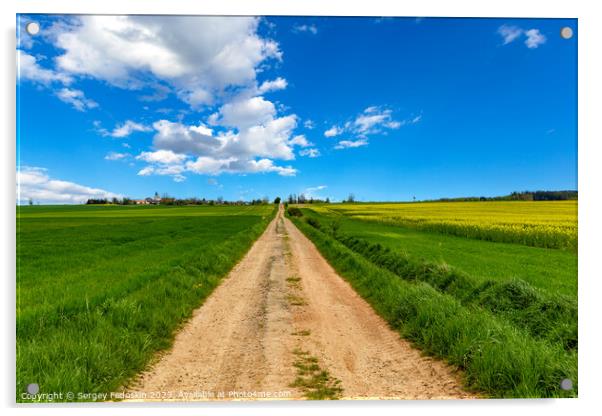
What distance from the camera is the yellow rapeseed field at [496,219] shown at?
757 cm

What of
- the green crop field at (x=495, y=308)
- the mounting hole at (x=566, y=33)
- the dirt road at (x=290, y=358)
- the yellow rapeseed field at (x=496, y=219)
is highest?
the mounting hole at (x=566, y=33)

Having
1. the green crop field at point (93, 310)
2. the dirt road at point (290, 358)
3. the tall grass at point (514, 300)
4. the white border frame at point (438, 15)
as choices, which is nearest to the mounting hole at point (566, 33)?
the white border frame at point (438, 15)

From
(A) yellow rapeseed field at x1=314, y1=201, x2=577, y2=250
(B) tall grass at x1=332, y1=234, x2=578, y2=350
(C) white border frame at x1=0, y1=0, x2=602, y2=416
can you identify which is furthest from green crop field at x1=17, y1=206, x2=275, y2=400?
(B) tall grass at x1=332, y1=234, x2=578, y2=350

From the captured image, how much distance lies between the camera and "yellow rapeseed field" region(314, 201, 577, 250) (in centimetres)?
757

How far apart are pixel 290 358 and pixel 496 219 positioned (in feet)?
51.6

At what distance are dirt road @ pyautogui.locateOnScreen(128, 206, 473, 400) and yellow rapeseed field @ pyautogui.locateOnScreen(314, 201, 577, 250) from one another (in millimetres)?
2819

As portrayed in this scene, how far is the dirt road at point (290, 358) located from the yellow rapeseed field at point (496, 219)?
2819 millimetres

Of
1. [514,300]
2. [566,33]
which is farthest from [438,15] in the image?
[514,300]

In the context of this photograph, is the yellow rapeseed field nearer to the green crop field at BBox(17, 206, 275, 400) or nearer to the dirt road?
the dirt road

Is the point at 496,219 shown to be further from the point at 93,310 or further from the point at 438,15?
the point at 93,310

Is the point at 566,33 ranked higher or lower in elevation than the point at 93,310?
higher

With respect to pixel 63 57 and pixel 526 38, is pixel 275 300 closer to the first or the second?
pixel 63 57

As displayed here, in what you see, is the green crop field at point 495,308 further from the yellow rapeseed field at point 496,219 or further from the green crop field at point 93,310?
the green crop field at point 93,310

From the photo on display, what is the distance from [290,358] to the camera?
454 cm
